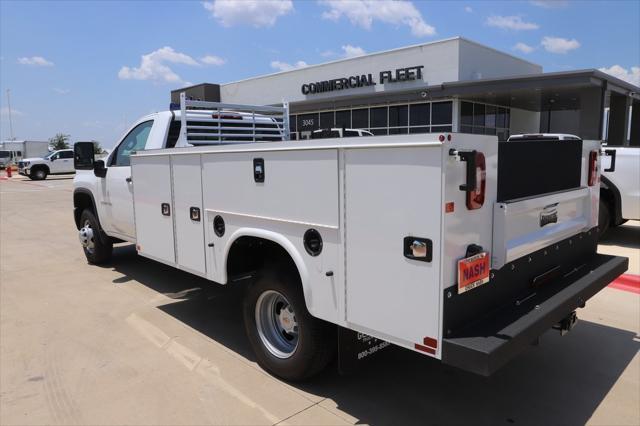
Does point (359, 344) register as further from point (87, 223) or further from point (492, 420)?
point (87, 223)

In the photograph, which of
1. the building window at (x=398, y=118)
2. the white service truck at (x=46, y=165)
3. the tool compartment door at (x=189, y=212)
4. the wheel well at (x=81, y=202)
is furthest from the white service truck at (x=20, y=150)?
the tool compartment door at (x=189, y=212)

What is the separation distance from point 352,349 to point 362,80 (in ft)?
83.0

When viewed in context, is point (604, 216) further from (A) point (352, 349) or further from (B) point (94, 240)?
(B) point (94, 240)

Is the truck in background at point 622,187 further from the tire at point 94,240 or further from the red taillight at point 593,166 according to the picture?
the tire at point 94,240

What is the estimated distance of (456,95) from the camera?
74.3ft

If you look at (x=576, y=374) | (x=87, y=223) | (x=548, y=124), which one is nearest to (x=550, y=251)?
(x=576, y=374)

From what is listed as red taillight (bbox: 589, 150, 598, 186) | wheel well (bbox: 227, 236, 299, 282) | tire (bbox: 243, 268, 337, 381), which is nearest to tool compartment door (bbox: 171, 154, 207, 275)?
wheel well (bbox: 227, 236, 299, 282)

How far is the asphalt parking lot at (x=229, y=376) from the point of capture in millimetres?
3389

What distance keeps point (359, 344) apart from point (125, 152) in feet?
14.2

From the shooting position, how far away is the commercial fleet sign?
25078 mm

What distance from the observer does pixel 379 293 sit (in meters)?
2.82

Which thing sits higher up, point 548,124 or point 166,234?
point 548,124

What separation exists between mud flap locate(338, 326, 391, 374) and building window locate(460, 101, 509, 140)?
67.9 feet

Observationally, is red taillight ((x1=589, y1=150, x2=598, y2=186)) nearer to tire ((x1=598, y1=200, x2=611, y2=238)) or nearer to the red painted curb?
the red painted curb
